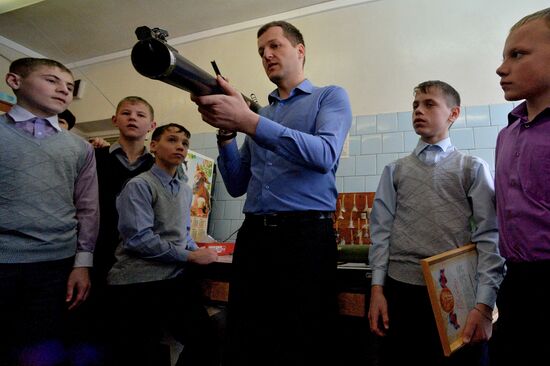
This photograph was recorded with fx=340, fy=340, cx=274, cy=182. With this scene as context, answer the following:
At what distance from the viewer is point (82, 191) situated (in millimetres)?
1280

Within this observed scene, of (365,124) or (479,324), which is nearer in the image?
(479,324)

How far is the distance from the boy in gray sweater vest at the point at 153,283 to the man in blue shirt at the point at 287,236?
16.0 inches

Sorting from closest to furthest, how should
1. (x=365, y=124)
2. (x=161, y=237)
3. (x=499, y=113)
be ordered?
(x=161, y=237), (x=499, y=113), (x=365, y=124)

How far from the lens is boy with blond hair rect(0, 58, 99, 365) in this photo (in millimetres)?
1042

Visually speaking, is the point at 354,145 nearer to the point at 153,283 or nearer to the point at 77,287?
the point at 153,283

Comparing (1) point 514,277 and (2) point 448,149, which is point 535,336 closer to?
(1) point 514,277

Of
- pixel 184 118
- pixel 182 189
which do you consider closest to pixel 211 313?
pixel 182 189

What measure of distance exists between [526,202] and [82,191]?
1387 millimetres

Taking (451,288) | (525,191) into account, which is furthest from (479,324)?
(525,191)

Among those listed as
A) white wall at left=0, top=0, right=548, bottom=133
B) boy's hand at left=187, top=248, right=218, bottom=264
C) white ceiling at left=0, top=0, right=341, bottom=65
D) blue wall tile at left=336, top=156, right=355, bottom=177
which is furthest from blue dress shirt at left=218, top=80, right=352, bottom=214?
white ceiling at left=0, top=0, right=341, bottom=65

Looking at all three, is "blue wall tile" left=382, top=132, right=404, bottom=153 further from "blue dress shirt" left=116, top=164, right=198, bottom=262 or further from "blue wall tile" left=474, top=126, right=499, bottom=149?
"blue dress shirt" left=116, top=164, right=198, bottom=262

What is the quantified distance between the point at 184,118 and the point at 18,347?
6.49 ft

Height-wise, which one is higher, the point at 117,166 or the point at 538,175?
the point at 117,166

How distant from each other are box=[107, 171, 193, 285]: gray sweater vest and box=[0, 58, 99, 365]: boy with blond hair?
11 cm
